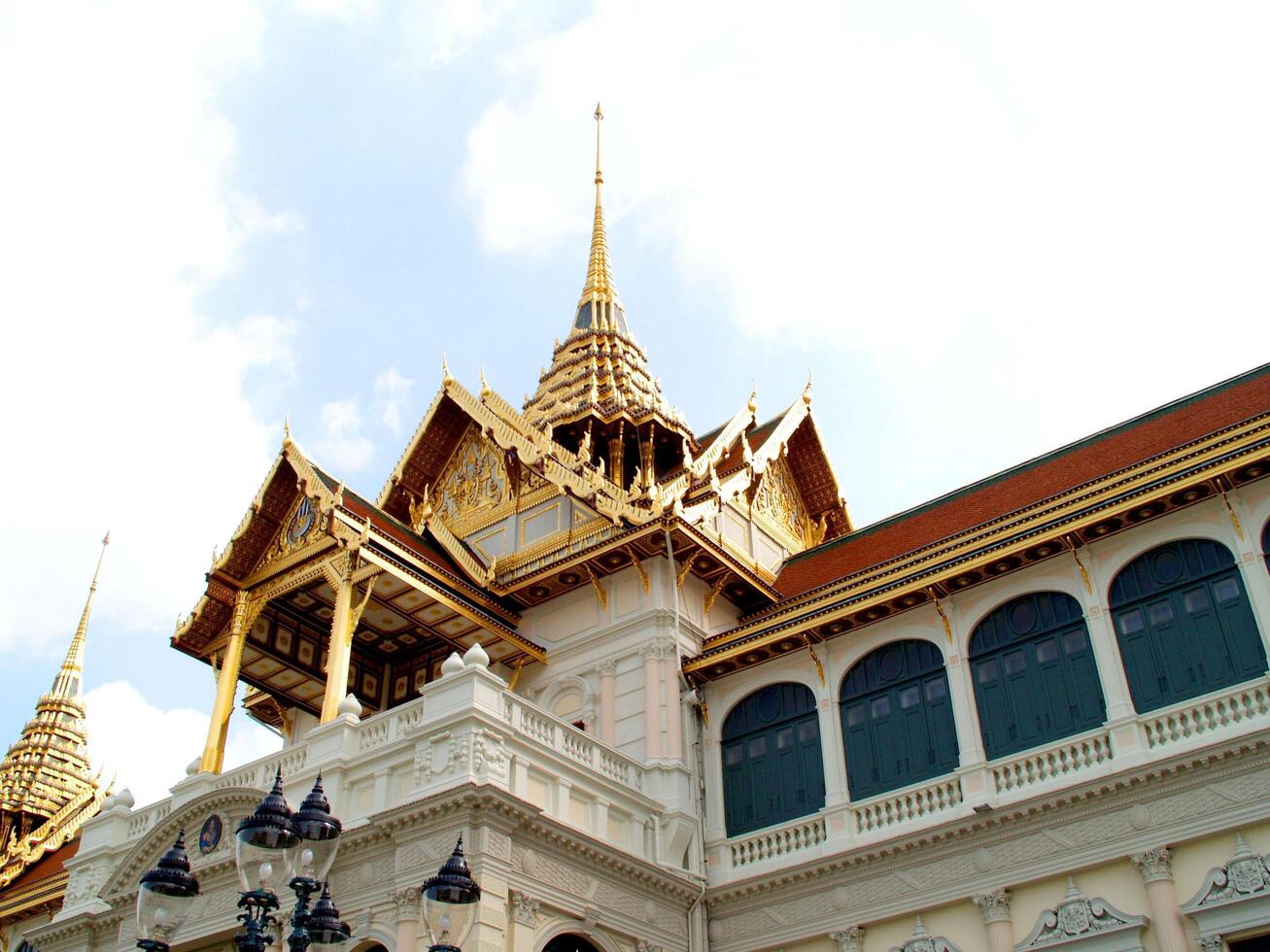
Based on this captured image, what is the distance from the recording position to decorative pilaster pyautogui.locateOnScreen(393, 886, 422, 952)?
14703 millimetres

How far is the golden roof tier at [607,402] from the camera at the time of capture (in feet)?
81.1

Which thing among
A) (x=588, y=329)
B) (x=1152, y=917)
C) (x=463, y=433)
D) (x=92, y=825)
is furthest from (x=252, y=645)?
(x=1152, y=917)

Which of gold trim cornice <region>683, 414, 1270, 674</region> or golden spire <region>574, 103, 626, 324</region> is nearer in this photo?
gold trim cornice <region>683, 414, 1270, 674</region>

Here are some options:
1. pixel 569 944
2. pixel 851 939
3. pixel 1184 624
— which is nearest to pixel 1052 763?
pixel 1184 624

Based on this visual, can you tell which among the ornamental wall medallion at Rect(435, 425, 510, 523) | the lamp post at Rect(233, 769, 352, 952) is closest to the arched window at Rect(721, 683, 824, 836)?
the ornamental wall medallion at Rect(435, 425, 510, 523)

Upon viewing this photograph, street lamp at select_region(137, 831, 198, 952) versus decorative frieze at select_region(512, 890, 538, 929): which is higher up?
decorative frieze at select_region(512, 890, 538, 929)

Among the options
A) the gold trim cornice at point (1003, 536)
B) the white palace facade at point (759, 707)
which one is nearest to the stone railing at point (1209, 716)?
the white palace facade at point (759, 707)

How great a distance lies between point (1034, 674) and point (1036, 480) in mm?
4542

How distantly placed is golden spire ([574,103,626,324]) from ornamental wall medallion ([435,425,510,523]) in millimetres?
6232

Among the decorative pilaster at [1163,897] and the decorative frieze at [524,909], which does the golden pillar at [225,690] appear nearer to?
the decorative frieze at [524,909]

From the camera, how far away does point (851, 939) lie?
1625 cm

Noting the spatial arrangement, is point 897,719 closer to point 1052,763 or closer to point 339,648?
point 1052,763

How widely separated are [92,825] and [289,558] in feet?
16.2

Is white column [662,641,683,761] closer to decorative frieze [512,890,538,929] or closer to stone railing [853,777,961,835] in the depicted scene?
stone railing [853,777,961,835]
